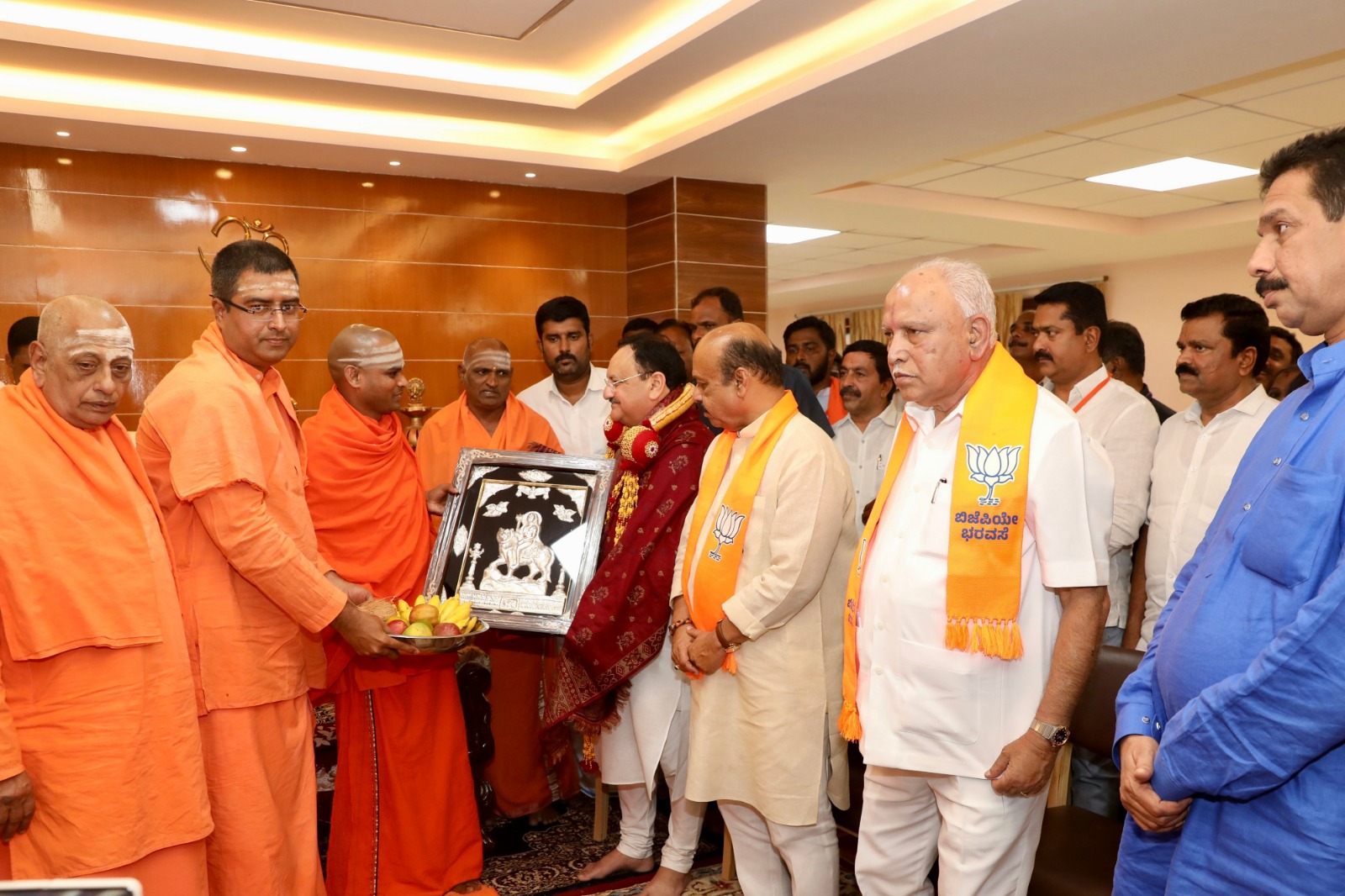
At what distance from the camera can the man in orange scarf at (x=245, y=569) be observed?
2.67m

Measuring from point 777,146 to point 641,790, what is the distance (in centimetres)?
467

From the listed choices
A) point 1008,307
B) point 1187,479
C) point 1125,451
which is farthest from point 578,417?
point 1008,307

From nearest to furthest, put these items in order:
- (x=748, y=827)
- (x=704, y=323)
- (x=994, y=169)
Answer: (x=748, y=827) < (x=704, y=323) < (x=994, y=169)

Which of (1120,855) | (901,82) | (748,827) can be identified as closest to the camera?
(1120,855)

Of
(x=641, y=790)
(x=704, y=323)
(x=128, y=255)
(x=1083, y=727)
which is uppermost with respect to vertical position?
(x=128, y=255)

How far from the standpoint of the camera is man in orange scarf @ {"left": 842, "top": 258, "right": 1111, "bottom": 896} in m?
2.19

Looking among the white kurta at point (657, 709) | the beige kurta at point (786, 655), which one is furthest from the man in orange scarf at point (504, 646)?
the beige kurta at point (786, 655)

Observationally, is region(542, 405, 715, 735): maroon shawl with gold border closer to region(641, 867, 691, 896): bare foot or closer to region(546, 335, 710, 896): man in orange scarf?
region(546, 335, 710, 896): man in orange scarf

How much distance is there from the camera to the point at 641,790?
145 inches

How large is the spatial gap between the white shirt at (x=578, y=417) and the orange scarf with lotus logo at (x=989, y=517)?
293 centimetres

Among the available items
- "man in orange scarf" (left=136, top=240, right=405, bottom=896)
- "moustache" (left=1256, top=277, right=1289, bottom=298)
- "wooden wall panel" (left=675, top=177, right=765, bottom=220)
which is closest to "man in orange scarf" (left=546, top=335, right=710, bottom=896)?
"man in orange scarf" (left=136, top=240, right=405, bottom=896)

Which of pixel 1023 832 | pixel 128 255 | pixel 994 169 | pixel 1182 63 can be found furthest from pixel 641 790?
pixel 994 169

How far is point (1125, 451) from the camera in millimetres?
3770

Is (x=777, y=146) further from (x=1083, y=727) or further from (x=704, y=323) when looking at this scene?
(x=1083, y=727)
